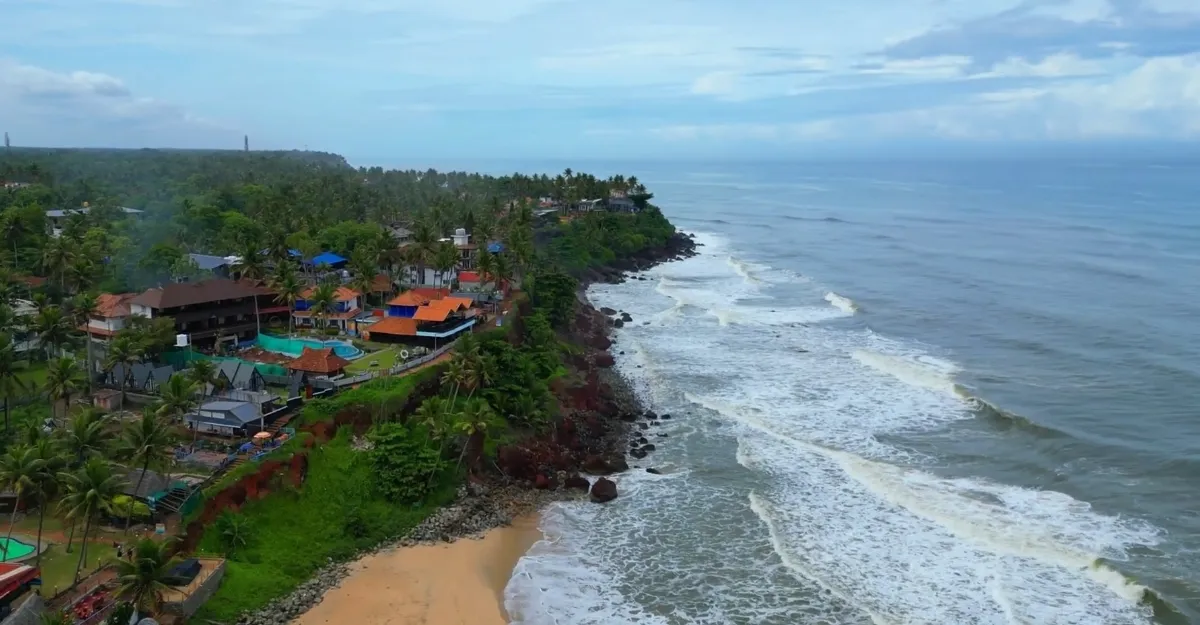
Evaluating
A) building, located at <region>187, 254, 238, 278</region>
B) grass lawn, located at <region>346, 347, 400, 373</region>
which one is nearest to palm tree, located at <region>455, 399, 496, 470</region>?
grass lawn, located at <region>346, 347, 400, 373</region>

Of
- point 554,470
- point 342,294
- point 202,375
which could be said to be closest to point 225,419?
point 202,375

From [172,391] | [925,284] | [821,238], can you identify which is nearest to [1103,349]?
[925,284]

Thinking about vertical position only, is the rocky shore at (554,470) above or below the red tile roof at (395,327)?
below

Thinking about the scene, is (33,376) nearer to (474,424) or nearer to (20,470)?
(20,470)

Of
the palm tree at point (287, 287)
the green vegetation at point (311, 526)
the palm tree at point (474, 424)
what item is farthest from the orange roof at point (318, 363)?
the palm tree at point (287, 287)

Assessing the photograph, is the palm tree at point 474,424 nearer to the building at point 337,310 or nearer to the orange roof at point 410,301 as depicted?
the orange roof at point 410,301

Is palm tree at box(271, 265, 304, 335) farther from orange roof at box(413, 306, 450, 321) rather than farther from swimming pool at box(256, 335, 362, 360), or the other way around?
orange roof at box(413, 306, 450, 321)

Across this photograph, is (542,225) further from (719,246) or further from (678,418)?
(678,418)
